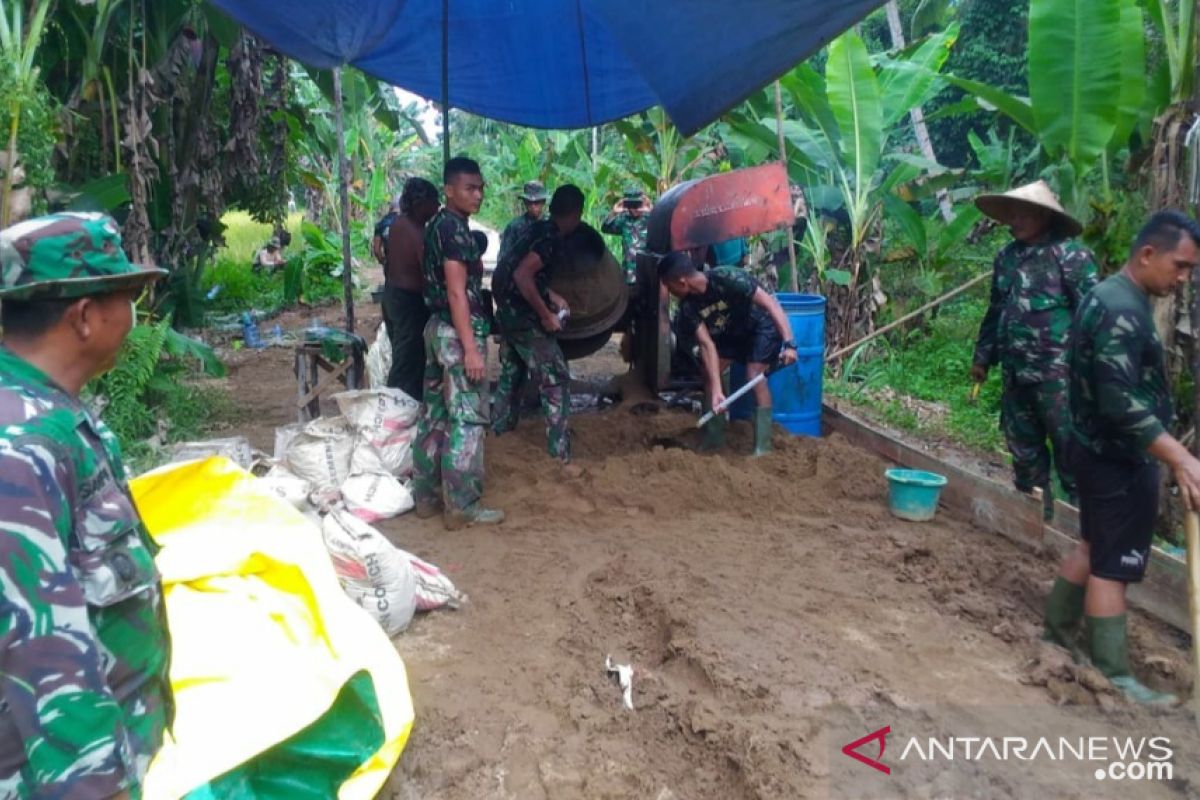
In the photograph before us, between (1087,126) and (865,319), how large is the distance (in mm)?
3421

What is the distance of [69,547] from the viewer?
138 cm

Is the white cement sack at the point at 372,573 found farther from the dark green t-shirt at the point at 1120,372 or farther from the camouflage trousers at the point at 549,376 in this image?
the dark green t-shirt at the point at 1120,372

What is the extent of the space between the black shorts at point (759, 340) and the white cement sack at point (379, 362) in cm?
235

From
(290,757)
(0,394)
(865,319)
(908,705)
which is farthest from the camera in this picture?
(865,319)

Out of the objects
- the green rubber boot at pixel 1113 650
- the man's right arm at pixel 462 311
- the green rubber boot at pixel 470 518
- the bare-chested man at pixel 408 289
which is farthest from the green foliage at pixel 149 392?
the green rubber boot at pixel 1113 650

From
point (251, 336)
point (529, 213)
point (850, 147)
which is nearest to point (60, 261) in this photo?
point (529, 213)

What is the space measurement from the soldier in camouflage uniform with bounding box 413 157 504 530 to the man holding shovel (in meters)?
1.38

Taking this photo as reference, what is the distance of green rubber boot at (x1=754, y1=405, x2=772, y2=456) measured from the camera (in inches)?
219

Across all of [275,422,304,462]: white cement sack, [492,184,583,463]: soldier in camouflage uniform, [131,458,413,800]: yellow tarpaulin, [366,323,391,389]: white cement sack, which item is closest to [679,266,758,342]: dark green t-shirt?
[492,184,583,463]: soldier in camouflage uniform

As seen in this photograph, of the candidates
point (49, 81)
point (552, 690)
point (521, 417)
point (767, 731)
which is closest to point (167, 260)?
point (49, 81)

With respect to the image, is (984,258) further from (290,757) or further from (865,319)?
(290,757)

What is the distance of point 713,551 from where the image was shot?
14.0 feet

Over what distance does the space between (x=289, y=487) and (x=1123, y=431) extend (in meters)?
3.41

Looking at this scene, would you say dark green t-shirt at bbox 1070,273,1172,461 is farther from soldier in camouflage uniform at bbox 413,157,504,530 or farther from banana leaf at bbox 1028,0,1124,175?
soldier in camouflage uniform at bbox 413,157,504,530
